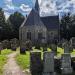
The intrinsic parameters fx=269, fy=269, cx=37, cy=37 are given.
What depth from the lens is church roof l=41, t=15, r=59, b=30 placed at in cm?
7138

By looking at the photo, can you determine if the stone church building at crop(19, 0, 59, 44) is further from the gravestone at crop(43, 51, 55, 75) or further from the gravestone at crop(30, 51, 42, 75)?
the gravestone at crop(43, 51, 55, 75)

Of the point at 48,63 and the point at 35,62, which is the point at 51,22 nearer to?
the point at 35,62

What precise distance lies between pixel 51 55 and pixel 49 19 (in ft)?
189

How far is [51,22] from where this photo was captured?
2835 inches

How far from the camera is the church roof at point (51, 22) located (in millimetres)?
71375

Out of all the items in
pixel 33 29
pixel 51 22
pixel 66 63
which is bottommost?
pixel 66 63

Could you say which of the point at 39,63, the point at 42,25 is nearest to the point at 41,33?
the point at 42,25

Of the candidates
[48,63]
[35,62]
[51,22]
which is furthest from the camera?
[51,22]

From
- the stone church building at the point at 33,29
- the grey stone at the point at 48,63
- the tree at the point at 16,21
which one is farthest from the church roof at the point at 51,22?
the grey stone at the point at 48,63

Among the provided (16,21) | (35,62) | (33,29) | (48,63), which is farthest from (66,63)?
(16,21)

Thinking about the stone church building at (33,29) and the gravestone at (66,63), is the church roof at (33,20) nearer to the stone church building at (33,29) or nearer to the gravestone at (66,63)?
the stone church building at (33,29)

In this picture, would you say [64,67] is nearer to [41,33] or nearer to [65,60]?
[65,60]

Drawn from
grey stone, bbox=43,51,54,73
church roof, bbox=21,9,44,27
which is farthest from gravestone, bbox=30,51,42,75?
church roof, bbox=21,9,44,27

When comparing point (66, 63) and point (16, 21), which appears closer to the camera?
point (66, 63)
